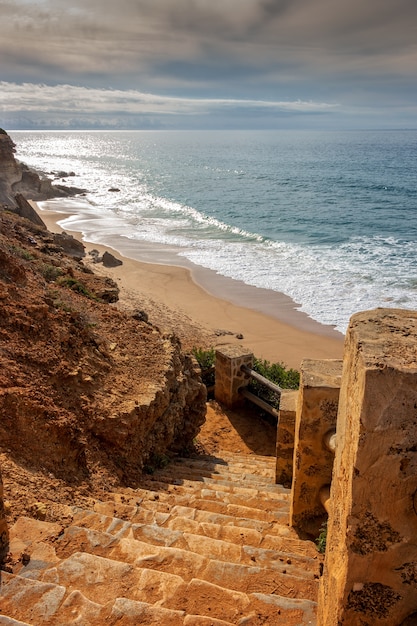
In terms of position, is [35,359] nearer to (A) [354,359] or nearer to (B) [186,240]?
(A) [354,359]

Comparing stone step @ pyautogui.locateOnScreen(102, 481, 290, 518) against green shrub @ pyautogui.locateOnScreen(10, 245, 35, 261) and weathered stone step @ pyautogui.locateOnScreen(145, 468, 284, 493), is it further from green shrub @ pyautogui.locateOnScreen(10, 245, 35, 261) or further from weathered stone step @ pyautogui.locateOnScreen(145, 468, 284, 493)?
green shrub @ pyautogui.locateOnScreen(10, 245, 35, 261)

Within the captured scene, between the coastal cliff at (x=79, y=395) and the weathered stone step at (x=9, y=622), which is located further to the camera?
the coastal cliff at (x=79, y=395)

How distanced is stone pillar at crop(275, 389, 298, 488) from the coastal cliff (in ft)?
5.65

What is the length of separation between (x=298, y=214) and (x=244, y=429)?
117 feet

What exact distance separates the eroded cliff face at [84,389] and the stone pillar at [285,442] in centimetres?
173

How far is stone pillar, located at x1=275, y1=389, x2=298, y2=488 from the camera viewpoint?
6348mm

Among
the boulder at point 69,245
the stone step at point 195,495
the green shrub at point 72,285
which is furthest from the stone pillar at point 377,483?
the boulder at point 69,245

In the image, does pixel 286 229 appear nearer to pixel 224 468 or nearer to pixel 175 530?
pixel 224 468

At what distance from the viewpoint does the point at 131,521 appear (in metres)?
4.38

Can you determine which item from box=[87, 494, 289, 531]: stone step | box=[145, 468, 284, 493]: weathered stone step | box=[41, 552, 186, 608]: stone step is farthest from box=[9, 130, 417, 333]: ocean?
box=[41, 552, 186, 608]: stone step

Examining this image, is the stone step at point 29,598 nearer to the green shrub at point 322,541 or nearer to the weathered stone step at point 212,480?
the green shrub at point 322,541

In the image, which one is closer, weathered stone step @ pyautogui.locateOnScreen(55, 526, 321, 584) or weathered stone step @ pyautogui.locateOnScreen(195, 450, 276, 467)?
weathered stone step @ pyautogui.locateOnScreen(55, 526, 321, 584)

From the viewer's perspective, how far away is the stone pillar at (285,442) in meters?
6.35

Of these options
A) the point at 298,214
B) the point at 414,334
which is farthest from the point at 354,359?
the point at 298,214
